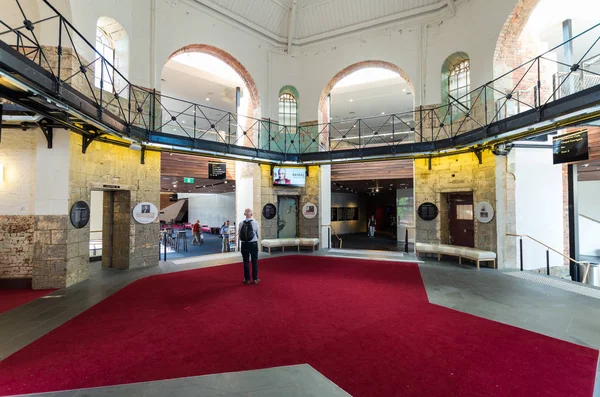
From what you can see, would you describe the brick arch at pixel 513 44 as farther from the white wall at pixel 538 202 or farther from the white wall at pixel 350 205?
the white wall at pixel 350 205

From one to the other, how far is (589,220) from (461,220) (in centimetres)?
1036

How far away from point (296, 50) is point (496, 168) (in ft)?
27.9

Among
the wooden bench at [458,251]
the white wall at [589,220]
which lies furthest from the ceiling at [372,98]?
the white wall at [589,220]

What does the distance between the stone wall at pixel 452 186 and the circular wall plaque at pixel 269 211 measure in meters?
5.14

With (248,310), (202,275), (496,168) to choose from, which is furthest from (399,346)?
(496,168)

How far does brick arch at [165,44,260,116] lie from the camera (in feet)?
Result: 31.9

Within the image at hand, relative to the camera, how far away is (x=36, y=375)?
2.90 meters

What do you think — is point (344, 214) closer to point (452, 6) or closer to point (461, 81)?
point (461, 81)

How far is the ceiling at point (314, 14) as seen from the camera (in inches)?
390

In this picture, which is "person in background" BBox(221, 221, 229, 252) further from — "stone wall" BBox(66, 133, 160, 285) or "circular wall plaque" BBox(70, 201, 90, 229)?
"circular wall plaque" BBox(70, 201, 90, 229)

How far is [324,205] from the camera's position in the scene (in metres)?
11.5

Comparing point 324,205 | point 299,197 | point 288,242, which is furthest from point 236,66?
point 288,242

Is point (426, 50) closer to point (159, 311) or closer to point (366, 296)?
point (366, 296)

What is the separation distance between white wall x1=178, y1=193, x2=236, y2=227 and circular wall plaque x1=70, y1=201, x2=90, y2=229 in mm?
11943
